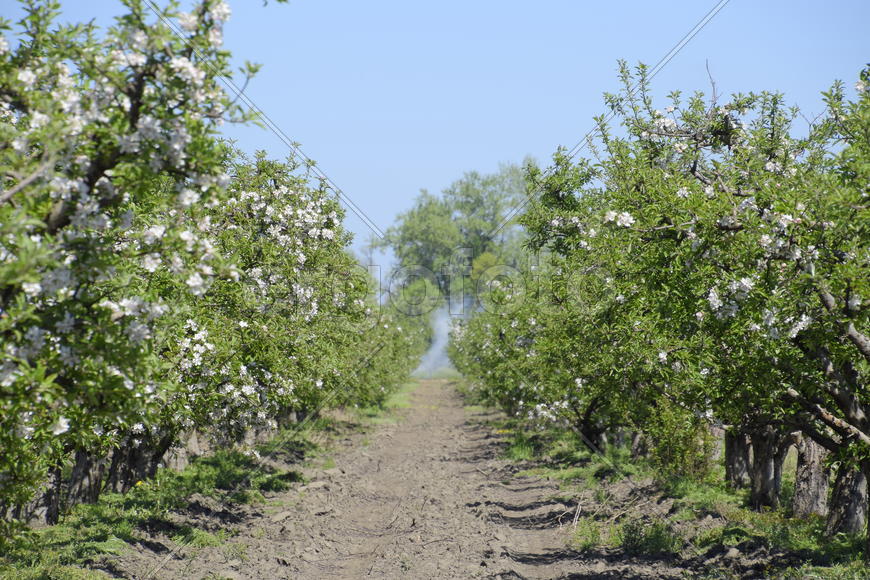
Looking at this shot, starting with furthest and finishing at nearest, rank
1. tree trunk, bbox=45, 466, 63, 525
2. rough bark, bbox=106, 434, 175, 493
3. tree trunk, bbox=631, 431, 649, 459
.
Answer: tree trunk, bbox=631, 431, 649, 459
rough bark, bbox=106, 434, 175, 493
tree trunk, bbox=45, 466, 63, 525

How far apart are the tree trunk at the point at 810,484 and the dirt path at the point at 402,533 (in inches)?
142

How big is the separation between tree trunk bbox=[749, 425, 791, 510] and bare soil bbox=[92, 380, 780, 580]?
189cm

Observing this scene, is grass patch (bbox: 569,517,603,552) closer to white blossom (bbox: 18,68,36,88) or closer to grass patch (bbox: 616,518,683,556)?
grass patch (bbox: 616,518,683,556)

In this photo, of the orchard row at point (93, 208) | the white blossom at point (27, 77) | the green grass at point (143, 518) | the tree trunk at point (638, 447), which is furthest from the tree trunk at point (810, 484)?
the white blossom at point (27, 77)

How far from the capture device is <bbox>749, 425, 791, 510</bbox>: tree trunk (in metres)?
14.5

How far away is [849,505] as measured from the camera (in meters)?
12.1

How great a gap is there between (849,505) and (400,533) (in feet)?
25.2

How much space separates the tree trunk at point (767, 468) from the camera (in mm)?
14508

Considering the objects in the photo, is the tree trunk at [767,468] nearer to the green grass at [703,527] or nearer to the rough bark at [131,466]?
the green grass at [703,527]

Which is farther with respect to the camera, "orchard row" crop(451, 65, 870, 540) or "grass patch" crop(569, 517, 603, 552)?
"grass patch" crop(569, 517, 603, 552)

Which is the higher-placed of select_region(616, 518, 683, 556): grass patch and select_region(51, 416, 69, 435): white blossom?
select_region(51, 416, 69, 435): white blossom

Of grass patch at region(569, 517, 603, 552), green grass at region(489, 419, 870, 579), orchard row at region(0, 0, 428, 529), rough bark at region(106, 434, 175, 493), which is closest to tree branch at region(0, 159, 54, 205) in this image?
orchard row at region(0, 0, 428, 529)

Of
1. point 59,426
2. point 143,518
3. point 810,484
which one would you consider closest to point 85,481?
point 143,518

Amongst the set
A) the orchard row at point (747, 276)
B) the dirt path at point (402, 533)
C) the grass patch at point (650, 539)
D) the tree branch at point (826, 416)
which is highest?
the orchard row at point (747, 276)
